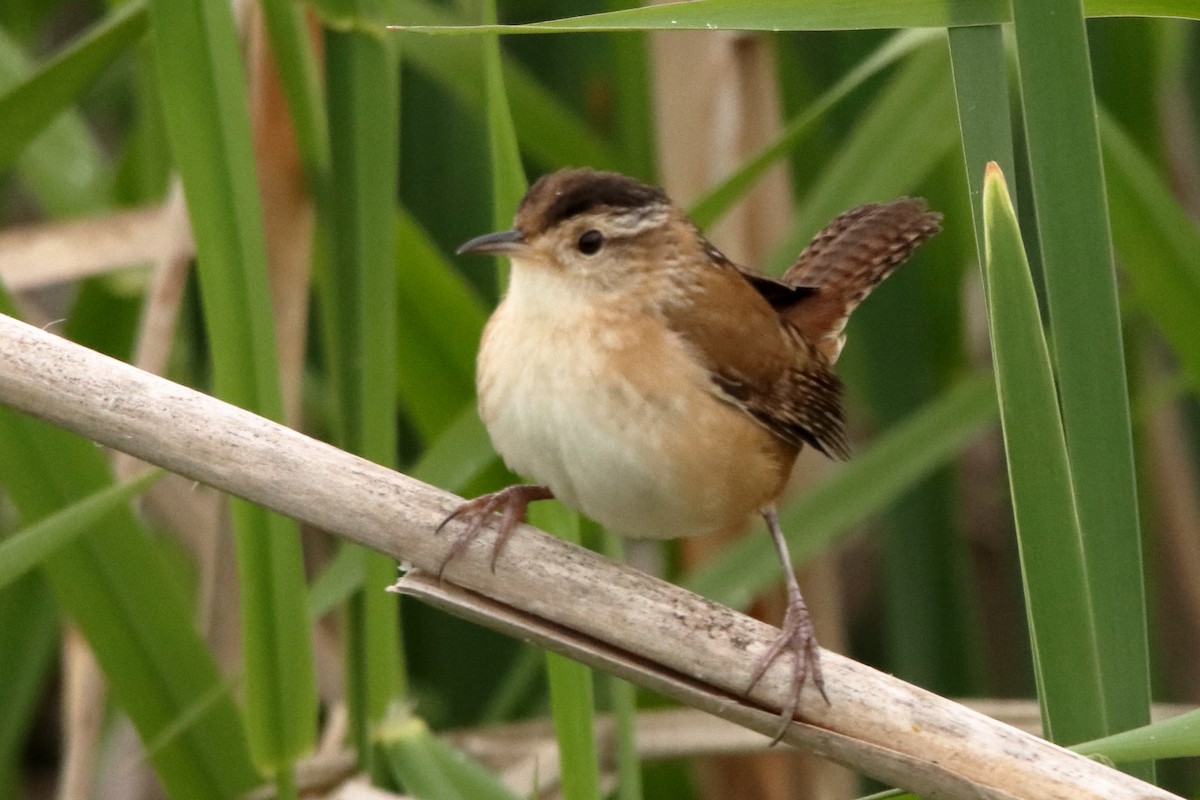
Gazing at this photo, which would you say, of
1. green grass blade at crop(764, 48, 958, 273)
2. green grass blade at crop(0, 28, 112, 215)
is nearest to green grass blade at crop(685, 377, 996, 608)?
green grass blade at crop(764, 48, 958, 273)

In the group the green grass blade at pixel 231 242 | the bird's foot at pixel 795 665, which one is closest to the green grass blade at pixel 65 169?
the green grass blade at pixel 231 242

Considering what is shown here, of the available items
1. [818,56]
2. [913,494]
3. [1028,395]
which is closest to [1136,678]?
[1028,395]

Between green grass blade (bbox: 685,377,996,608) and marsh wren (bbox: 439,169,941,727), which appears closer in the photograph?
marsh wren (bbox: 439,169,941,727)

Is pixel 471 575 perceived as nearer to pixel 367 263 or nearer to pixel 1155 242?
pixel 367 263

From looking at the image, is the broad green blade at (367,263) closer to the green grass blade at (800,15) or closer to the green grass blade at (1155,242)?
the green grass blade at (800,15)

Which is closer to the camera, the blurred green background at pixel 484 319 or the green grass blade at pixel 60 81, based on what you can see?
the blurred green background at pixel 484 319

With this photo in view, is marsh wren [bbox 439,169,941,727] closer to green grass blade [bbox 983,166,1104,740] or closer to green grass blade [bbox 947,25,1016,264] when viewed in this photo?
green grass blade [bbox 983,166,1104,740]
